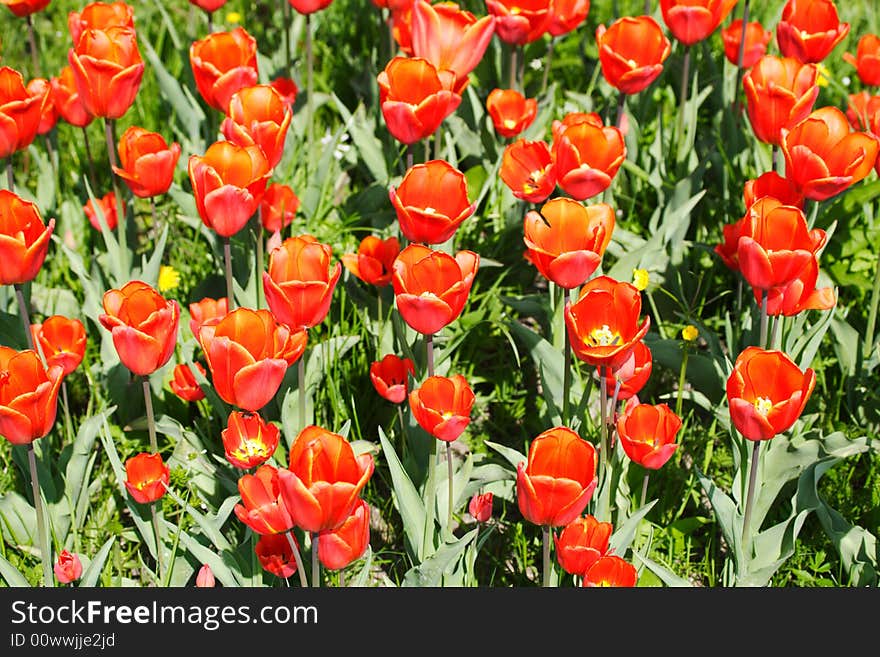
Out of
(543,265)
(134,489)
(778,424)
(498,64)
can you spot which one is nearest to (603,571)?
(778,424)

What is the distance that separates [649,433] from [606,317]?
253mm

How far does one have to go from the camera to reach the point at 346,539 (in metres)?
2.09

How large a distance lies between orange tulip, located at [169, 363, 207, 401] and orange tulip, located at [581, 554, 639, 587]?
0.98 m

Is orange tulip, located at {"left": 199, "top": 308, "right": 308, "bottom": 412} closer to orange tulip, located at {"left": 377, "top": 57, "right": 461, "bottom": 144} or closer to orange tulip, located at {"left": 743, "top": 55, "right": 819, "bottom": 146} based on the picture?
orange tulip, located at {"left": 377, "top": 57, "right": 461, "bottom": 144}

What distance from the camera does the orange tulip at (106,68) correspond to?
9.09ft

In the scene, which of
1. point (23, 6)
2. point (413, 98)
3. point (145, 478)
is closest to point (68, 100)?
point (23, 6)

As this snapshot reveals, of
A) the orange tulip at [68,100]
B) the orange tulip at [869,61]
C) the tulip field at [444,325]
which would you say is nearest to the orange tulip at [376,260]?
the tulip field at [444,325]

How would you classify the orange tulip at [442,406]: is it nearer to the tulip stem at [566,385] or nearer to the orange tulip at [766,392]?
the tulip stem at [566,385]

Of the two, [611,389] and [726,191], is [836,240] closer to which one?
[726,191]

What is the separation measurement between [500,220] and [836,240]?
926mm

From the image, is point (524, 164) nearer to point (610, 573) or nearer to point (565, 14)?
point (565, 14)

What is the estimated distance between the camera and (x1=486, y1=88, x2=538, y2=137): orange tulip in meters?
3.14

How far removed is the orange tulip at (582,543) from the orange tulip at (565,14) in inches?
63.1

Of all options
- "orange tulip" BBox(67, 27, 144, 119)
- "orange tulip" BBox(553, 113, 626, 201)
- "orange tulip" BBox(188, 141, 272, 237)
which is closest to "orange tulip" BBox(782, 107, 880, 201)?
"orange tulip" BBox(553, 113, 626, 201)
